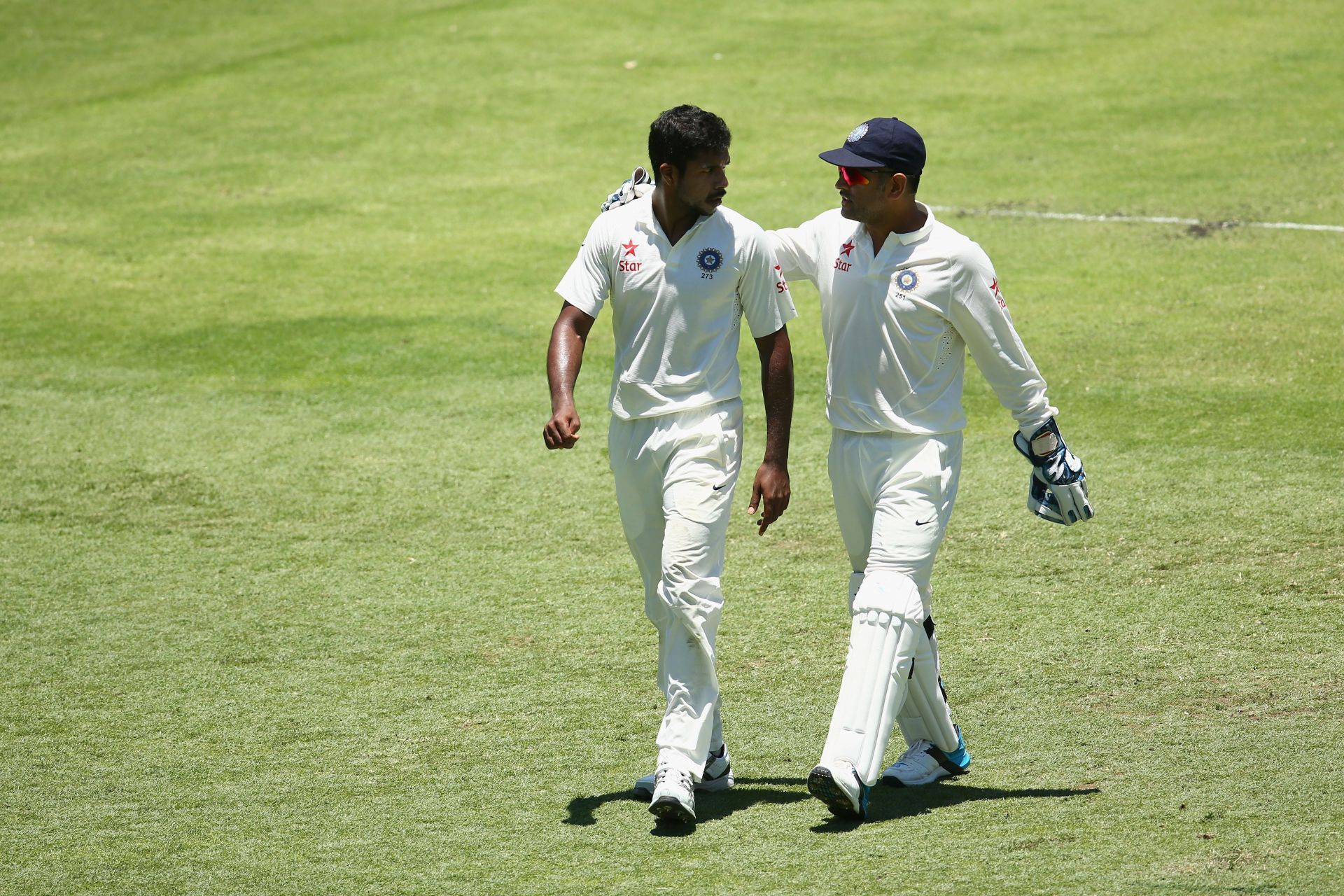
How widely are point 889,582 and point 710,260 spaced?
4.01 ft

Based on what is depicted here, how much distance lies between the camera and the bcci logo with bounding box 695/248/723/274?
502 centimetres

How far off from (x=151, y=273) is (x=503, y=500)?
6.23 meters

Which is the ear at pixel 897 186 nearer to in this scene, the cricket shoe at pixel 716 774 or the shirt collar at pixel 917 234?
the shirt collar at pixel 917 234

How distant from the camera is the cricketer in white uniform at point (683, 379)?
489 cm

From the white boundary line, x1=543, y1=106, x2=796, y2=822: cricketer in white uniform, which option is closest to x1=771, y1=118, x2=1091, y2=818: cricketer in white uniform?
x1=543, y1=106, x2=796, y2=822: cricketer in white uniform

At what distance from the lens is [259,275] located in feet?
42.9

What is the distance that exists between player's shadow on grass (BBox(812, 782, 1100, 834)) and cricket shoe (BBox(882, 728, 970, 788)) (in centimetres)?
3

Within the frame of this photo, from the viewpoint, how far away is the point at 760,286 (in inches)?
200

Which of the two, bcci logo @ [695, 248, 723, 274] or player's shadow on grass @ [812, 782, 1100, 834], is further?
bcci logo @ [695, 248, 723, 274]

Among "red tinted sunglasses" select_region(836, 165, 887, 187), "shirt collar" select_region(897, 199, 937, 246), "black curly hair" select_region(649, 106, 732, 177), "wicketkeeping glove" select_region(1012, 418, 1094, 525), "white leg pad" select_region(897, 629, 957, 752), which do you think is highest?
"black curly hair" select_region(649, 106, 732, 177)

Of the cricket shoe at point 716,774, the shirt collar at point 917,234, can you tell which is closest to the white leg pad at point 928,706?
the cricket shoe at point 716,774

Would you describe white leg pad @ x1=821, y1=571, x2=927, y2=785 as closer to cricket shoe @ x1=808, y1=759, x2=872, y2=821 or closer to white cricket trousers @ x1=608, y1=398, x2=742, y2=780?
cricket shoe @ x1=808, y1=759, x2=872, y2=821

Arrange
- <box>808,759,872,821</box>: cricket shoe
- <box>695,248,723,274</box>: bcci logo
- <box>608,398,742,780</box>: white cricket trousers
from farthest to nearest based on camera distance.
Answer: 1. <box>695,248,723,274</box>: bcci logo
2. <box>608,398,742,780</box>: white cricket trousers
3. <box>808,759,872,821</box>: cricket shoe

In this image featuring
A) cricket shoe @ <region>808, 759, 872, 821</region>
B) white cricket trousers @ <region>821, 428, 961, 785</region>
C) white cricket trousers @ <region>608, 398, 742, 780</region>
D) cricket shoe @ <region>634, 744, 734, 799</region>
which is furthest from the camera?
cricket shoe @ <region>634, 744, 734, 799</region>
